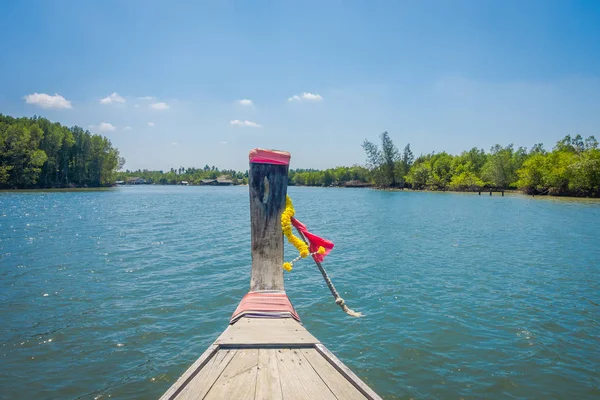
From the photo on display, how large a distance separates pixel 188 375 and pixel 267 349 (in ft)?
3.48

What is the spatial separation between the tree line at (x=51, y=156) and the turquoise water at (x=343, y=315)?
99.1m

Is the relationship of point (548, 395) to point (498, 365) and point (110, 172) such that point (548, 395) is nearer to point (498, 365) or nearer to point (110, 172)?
point (498, 365)

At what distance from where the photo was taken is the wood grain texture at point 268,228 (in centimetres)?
571

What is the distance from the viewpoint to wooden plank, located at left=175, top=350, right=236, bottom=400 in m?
3.24

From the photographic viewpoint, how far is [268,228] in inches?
229

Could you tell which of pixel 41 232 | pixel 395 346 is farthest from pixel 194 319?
pixel 41 232

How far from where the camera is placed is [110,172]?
5723 inches

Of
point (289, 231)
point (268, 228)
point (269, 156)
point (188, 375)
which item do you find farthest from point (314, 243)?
point (188, 375)

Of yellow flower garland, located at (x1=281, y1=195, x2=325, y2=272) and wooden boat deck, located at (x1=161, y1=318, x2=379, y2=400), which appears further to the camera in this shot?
yellow flower garland, located at (x1=281, y1=195, x2=325, y2=272)

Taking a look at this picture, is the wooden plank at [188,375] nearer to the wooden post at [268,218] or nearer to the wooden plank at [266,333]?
the wooden plank at [266,333]

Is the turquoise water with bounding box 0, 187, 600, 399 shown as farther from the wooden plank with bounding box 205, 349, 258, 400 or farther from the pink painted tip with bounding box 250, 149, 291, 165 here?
the pink painted tip with bounding box 250, 149, 291, 165

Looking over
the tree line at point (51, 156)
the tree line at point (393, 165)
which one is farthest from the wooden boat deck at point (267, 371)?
the tree line at point (51, 156)

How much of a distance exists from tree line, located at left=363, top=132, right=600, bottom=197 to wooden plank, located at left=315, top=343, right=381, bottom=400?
9991 cm

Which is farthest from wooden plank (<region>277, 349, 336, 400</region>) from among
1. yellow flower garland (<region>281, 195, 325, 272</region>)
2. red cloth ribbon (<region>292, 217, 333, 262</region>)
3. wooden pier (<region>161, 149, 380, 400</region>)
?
red cloth ribbon (<region>292, 217, 333, 262</region>)
